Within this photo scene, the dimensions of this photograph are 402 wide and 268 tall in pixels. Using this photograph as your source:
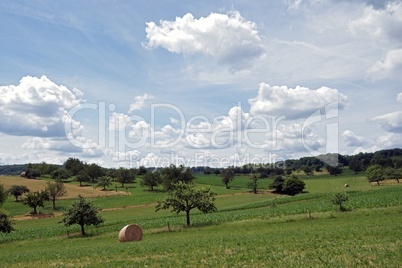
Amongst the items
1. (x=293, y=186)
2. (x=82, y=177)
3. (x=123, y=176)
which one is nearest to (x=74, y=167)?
(x=82, y=177)

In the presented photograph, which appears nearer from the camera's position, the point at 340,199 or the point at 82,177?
the point at 340,199

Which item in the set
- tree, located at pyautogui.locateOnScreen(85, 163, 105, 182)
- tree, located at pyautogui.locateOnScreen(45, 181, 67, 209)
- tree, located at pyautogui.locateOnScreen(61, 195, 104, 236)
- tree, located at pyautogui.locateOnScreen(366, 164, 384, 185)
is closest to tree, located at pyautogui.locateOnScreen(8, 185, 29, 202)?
tree, located at pyautogui.locateOnScreen(45, 181, 67, 209)

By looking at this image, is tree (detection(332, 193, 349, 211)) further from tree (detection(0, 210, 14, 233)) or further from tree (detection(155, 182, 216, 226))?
tree (detection(0, 210, 14, 233))

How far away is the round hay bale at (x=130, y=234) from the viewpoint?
3634 centimetres

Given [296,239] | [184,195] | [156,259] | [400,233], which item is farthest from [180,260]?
[184,195]

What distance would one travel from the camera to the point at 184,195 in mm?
49969

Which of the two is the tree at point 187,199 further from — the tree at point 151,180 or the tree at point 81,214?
the tree at point 151,180

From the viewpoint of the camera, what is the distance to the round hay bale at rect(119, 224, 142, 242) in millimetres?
36344

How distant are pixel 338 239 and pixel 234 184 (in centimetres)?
14375

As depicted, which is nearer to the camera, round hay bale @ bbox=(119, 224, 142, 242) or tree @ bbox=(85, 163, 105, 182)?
round hay bale @ bbox=(119, 224, 142, 242)

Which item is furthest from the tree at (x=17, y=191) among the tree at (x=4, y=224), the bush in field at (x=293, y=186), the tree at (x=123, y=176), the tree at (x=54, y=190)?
the bush in field at (x=293, y=186)

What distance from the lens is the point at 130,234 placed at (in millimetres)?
36625

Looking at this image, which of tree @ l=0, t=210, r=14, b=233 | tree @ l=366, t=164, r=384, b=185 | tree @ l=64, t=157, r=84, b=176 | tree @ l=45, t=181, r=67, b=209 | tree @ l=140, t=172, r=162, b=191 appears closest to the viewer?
tree @ l=0, t=210, r=14, b=233

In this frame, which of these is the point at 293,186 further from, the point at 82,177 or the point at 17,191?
the point at 82,177
